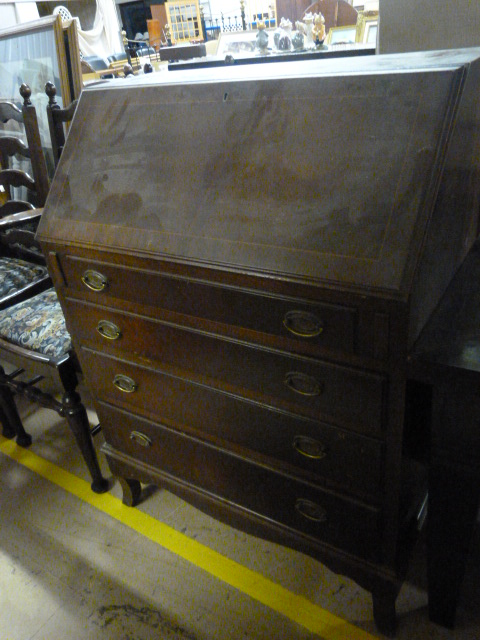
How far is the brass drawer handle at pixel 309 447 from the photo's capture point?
1096mm

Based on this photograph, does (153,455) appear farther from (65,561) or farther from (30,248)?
(30,248)

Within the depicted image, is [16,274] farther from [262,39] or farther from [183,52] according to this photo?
[262,39]

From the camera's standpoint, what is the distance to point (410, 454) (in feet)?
3.58

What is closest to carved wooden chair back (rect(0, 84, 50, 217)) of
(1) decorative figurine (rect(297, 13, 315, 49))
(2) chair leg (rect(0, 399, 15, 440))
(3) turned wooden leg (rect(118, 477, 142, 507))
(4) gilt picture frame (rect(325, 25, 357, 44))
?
(2) chair leg (rect(0, 399, 15, 440))

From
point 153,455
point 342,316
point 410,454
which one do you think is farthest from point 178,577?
point 342,316

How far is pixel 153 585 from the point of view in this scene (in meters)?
1.51

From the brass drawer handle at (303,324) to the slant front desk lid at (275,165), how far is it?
0.08 meters

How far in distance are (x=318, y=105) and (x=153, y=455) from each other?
107 cm

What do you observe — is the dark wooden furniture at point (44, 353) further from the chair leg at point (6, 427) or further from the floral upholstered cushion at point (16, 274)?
the chair leg at point (6, 427)

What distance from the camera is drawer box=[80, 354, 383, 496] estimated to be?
106cm

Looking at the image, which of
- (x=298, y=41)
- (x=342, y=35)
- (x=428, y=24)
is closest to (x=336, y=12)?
(x=342, y=35)

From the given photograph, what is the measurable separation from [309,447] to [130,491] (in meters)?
0.86

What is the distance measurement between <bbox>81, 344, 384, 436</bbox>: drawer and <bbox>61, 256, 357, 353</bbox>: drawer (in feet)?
0.20

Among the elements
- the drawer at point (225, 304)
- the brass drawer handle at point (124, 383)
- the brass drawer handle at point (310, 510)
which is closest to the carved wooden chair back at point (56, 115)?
the drawer at point (225, 304)
